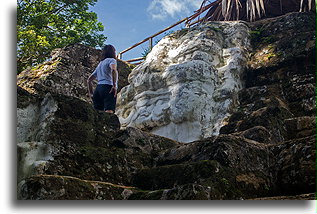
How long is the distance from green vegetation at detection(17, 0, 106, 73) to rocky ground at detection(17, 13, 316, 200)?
1.73 m

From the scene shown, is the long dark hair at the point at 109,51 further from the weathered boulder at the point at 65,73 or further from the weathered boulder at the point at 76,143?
the weathered boulder at the point at 65,73

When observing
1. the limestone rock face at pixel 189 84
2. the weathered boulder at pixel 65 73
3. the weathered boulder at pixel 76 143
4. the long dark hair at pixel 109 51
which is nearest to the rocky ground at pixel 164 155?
the weathered boulder at pixel 76 143

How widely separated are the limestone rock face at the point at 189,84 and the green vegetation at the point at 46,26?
83 centimetres

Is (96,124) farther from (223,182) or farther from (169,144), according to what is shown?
(223,182)

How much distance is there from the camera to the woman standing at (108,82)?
451cm

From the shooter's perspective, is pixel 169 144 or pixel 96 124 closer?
pixel 96 124

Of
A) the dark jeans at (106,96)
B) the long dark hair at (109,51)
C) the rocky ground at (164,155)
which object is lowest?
the rocky ground at (164,155)

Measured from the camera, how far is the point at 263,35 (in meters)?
6.04

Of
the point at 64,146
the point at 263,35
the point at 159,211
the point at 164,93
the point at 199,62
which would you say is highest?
the point at 263,35

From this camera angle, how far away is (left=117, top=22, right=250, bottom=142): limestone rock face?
486 centimetres

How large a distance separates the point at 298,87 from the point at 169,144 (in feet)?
5.44

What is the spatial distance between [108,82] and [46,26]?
1676mm

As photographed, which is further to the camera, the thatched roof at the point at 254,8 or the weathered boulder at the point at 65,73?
the thatched roof at the point at 254,8

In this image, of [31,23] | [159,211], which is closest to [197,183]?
[159,211]
